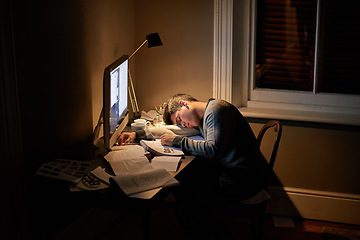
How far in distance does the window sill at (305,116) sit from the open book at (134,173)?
99 cm

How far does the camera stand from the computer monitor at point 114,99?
86.6 inches

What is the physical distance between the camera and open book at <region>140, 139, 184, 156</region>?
7.93ft

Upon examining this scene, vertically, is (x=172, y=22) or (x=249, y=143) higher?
(x=172, y=22)

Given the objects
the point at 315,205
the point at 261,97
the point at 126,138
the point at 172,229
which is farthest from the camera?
the point at 261,97

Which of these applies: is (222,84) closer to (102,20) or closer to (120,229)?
(102,20)

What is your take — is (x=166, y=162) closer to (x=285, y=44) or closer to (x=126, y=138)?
(x=126, y=138)

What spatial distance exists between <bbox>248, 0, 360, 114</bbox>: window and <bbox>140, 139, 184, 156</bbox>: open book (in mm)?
970

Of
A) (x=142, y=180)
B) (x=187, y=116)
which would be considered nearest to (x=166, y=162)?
(x=142, y=180)

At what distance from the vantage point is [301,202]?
3.09 m

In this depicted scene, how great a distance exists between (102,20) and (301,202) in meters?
1.86

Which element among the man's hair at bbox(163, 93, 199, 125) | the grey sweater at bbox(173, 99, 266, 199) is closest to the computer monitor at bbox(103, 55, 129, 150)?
the man's hair at bbox(163, 93, 199, 125)

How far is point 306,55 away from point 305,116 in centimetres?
47

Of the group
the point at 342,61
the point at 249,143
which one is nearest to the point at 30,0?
the point at 249,143

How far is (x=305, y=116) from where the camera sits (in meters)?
2.98
